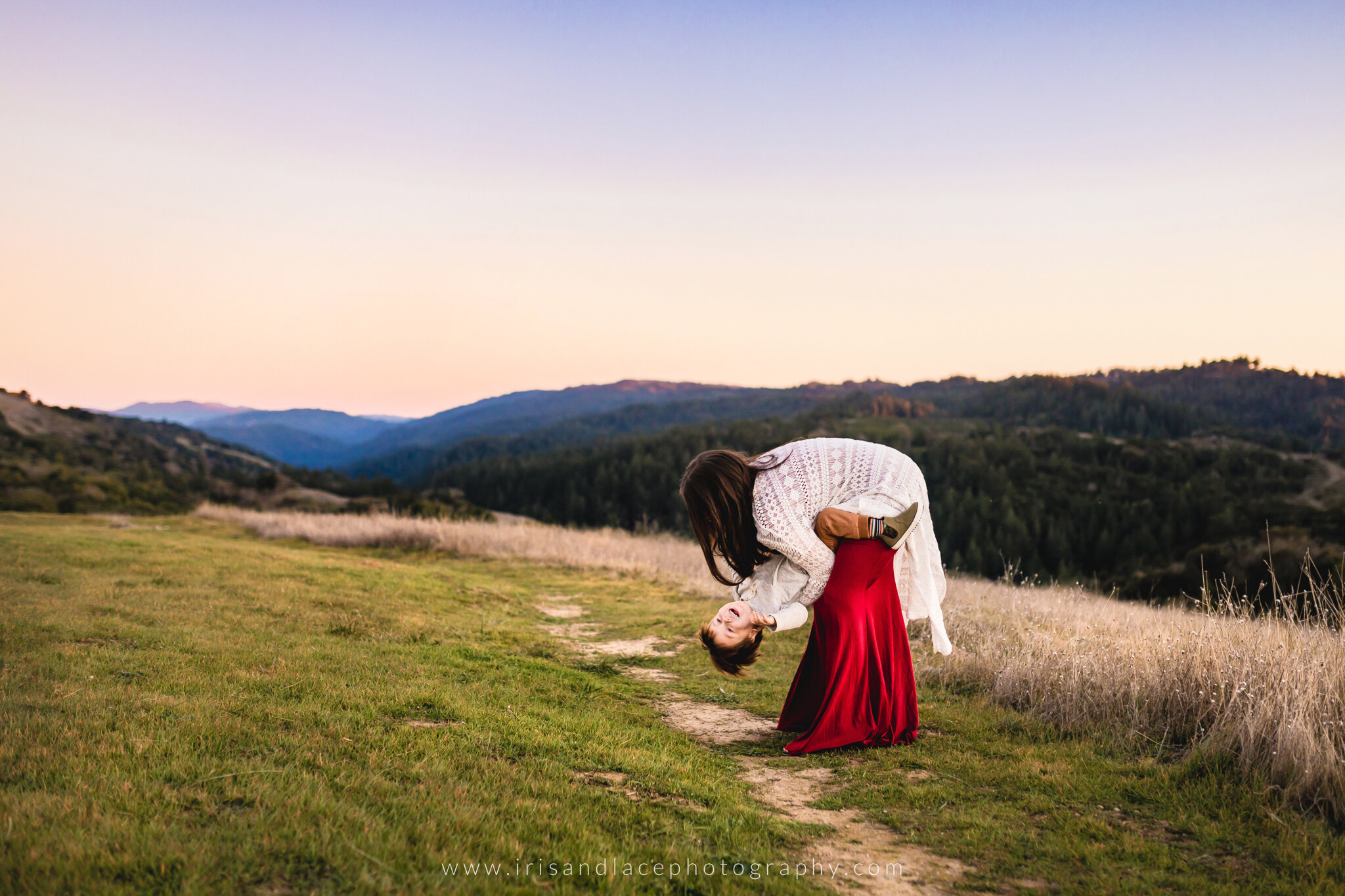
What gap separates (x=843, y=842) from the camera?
3.50m

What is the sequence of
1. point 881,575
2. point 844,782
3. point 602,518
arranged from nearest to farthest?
point 844,782
point 881,575
point 602,518

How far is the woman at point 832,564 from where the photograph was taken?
13.9 feet

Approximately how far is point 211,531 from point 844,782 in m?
22.8

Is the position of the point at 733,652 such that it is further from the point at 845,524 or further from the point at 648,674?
the point at 648,674

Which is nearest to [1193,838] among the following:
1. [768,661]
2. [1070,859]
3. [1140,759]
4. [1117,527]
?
[1070,859]

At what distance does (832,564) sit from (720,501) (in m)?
0.85

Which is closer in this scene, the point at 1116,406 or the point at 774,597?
Result: the point at 774,597

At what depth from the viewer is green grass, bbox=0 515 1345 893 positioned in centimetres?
251

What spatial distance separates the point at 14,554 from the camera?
9672 millimetres

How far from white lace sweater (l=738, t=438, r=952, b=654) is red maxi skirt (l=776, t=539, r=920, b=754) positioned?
0.23 meters

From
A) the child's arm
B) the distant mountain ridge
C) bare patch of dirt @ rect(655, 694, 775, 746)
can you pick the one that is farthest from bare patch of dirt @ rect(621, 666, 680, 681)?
the distant mountain ridge

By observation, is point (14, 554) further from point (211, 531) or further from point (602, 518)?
point (602, 518)

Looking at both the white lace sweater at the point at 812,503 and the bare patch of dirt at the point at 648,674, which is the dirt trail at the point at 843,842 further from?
the bare patch of dirt at the point at 648,674

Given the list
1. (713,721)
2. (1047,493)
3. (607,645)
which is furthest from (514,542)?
(1047,493)
